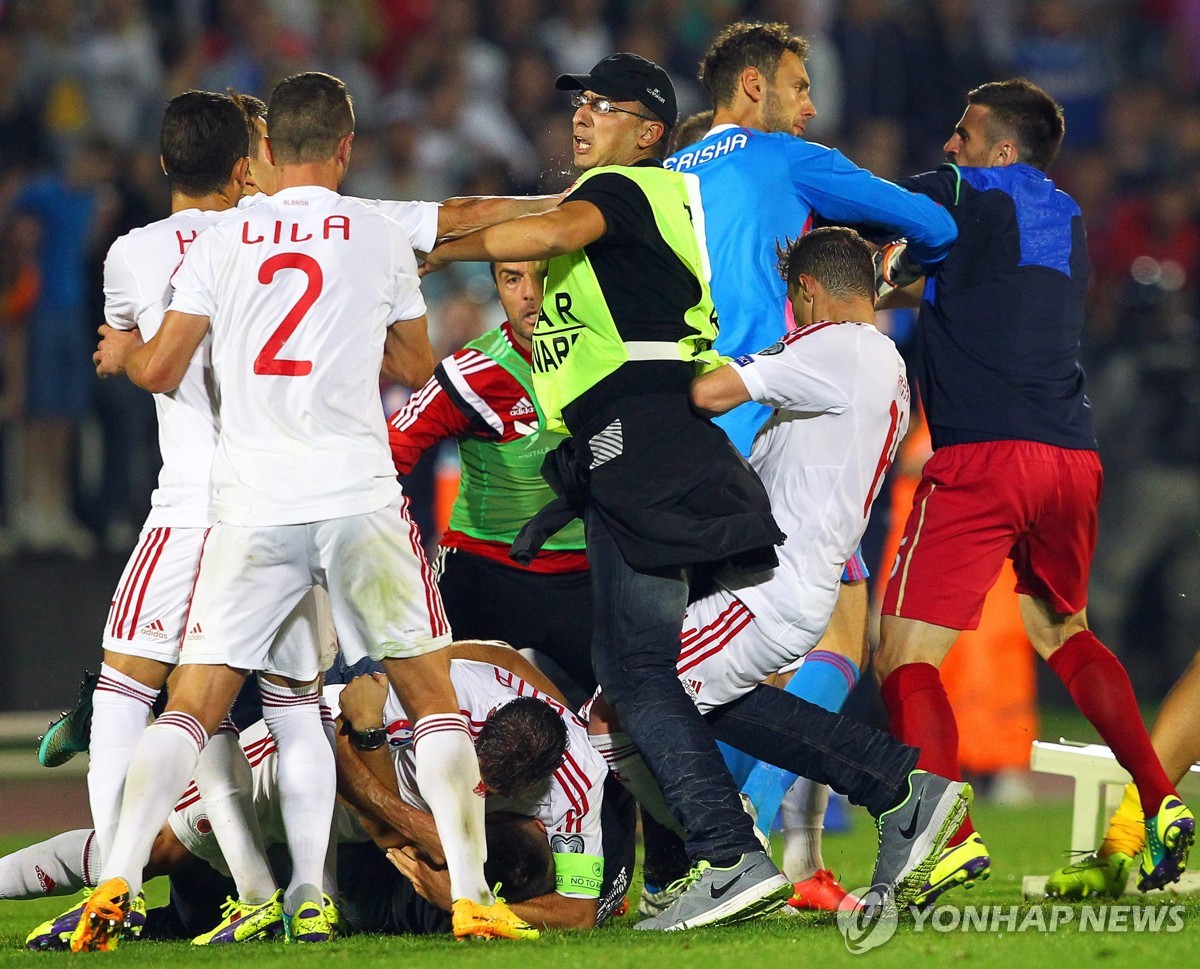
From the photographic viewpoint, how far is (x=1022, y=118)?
5.70m

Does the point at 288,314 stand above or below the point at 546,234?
below

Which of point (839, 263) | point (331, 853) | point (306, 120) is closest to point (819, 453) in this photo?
point (839, 263)

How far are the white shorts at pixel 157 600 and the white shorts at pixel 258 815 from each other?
450mm

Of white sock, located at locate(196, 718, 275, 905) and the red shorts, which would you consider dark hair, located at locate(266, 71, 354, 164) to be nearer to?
white sock, located at locate(196, 718, 275, 905)

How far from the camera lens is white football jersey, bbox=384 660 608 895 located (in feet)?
16.5

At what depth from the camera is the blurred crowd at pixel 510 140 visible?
34.9 feet

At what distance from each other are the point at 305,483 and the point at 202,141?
3.94 ft

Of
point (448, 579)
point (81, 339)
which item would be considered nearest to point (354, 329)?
point (448, 579)

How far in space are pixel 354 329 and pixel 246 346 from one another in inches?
11.2

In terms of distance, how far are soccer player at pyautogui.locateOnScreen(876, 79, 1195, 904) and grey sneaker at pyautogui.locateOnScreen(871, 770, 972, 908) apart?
426 mm

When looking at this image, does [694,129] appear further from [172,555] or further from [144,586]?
[144,586]

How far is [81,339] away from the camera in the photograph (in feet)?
34.6

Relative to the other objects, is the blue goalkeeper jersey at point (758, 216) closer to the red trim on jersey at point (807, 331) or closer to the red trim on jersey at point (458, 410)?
the red trim on jersey at point (807, 331)

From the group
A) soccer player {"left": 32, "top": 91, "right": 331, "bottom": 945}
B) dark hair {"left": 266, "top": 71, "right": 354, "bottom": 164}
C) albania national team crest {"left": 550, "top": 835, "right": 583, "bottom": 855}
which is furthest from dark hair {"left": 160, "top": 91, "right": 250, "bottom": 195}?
albania national team crest {"left": 550, "top": 835, "right": 583, "bottom": 855}
